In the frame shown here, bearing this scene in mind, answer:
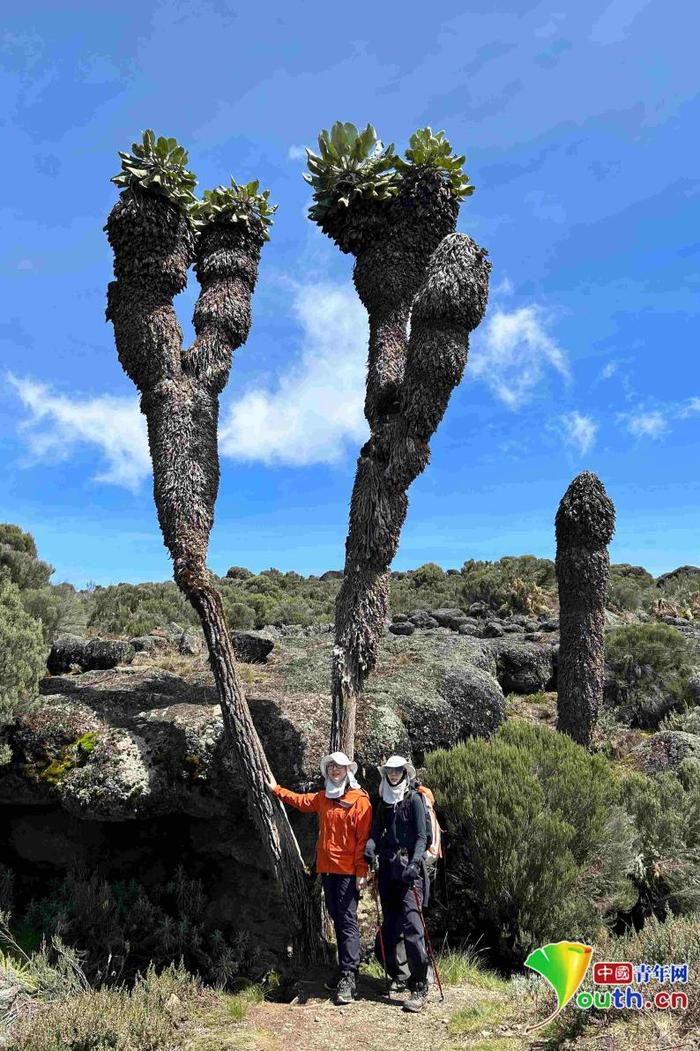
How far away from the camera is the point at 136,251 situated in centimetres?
836

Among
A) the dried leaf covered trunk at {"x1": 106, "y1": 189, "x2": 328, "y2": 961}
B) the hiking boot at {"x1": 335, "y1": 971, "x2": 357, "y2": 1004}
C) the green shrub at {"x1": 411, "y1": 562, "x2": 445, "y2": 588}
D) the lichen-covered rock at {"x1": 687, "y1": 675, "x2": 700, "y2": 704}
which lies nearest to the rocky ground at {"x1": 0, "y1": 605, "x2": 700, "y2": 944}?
the dried leaf covered trunk at {"x1": 106, "y1": 189, "x2": 328, "y2": 961}

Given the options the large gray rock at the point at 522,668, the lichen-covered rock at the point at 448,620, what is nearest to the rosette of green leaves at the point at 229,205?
the large gray rock at the point at 522,668

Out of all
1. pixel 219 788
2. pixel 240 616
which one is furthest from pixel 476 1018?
pixel 240 616

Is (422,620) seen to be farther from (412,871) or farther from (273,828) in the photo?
(412,871)

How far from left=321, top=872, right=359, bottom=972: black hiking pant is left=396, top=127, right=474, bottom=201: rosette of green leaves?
8173 millimetres

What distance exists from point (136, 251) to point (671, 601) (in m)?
30.3

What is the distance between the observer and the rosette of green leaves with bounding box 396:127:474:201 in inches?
348

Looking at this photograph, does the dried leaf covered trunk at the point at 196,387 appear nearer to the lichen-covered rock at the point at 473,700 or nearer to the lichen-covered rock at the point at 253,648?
the lichen-covered rock at the point at 473,700

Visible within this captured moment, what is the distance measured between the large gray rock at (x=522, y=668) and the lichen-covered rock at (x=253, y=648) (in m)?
6.19

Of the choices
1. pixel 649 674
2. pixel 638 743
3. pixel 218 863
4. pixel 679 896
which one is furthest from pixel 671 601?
pixel 218 863

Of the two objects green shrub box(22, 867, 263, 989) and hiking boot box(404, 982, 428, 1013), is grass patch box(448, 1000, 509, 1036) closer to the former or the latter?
hiking boot box(404, 982, 428, 1013)

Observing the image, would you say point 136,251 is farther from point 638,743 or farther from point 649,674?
point 649,674

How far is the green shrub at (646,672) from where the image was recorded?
15906 mm

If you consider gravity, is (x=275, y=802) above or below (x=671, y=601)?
below
